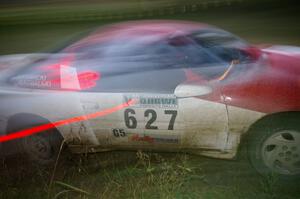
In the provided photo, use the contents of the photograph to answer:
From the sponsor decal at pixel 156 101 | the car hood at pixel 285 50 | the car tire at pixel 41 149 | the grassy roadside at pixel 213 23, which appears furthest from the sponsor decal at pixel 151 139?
the car hood at pixel 285 50

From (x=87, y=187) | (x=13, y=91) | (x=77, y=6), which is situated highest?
(x=77, y=6)

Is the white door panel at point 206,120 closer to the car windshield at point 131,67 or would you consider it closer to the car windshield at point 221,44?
the car windshield at point 131,67

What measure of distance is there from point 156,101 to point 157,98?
0.02m

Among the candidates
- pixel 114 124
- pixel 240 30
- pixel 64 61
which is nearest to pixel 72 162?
pixel 114 124

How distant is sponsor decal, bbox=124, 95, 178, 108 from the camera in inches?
68.2

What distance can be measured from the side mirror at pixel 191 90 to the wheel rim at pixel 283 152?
1.24 feet

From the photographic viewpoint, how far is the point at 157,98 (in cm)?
175

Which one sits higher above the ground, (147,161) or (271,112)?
(271,112)

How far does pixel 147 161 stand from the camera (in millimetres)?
1917

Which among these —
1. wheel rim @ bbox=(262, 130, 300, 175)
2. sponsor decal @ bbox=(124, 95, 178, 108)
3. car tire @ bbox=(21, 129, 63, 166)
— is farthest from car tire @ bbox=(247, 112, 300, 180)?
car tire @ bbox=(21, 129, 63, 166)

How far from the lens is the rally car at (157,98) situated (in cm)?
170

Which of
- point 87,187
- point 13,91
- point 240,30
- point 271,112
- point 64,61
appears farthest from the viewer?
point 240,30

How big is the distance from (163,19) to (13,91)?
3.11 feet

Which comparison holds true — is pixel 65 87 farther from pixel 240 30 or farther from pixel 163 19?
pixel 240 30
